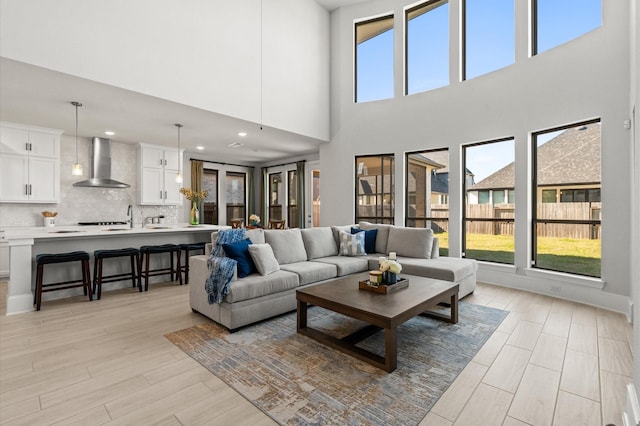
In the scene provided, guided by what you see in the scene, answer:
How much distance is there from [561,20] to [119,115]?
679cm

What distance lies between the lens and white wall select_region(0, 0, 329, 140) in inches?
127

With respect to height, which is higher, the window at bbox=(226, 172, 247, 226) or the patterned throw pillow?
the window at bbox=(226, 172, 247, 226)

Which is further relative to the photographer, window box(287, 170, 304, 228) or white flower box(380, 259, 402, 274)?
window box(287, 170, 304, 228)

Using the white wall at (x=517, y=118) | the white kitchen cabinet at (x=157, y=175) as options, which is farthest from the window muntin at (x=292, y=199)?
the white kitchen cabinet at (x=157, y=175)

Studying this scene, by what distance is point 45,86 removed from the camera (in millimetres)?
3662

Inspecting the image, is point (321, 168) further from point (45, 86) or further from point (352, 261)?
point (45, 86)

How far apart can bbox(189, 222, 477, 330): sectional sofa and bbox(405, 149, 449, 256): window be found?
1.32 m

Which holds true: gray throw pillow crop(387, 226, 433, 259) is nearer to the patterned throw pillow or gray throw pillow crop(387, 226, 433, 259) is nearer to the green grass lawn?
the patterned throw pillow

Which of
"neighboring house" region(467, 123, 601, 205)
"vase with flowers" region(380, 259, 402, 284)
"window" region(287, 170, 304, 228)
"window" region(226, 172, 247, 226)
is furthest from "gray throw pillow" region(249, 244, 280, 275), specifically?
"window" region(226, 172, 247, 226)

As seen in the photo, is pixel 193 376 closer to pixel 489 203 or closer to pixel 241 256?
pixel 241 256

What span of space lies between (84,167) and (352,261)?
5.80 m

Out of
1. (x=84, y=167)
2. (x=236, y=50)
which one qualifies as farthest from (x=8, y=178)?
(x=236, y=50)

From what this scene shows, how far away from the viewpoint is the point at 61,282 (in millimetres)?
4211

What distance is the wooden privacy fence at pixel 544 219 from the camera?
4.20 metres
